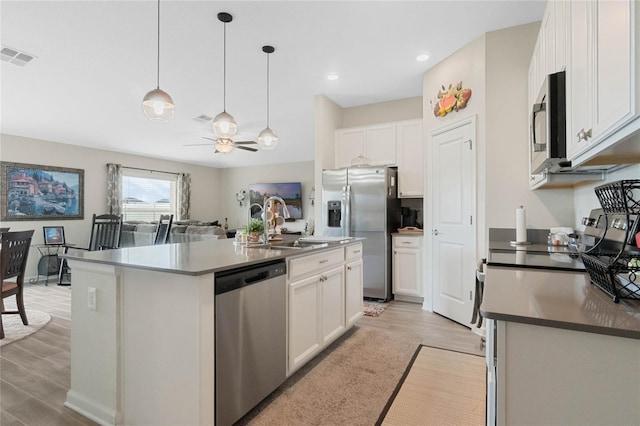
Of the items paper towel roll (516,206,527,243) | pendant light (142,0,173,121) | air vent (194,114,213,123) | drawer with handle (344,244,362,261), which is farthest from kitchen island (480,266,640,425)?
air vent (194,114,213,123)

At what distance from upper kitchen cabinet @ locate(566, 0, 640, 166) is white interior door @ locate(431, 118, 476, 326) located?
72.7 inches

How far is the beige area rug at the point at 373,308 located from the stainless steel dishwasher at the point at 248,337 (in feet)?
6.18

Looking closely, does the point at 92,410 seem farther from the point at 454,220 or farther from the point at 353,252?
the point at 454,220

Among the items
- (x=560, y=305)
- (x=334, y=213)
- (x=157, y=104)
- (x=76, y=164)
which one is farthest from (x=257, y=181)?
(x=560, y=305)

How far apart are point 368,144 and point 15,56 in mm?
4079

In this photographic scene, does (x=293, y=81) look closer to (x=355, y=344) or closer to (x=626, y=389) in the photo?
(x=355, y=344)

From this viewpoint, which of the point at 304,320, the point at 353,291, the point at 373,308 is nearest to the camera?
the point at 304,320

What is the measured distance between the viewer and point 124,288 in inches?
68.2

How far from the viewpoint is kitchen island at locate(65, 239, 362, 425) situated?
1.51 m

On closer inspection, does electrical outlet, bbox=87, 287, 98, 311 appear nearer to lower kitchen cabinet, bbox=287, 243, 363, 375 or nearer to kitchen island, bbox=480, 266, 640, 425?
lower kitchen cabinet, bbox=287, 243, 363, 375

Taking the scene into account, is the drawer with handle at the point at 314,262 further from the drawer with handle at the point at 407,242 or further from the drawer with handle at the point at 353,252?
the drawer with handle at the point at 407,242

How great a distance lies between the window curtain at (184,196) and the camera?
8.51 meters

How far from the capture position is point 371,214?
14.0 ft

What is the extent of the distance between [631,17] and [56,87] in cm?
524
